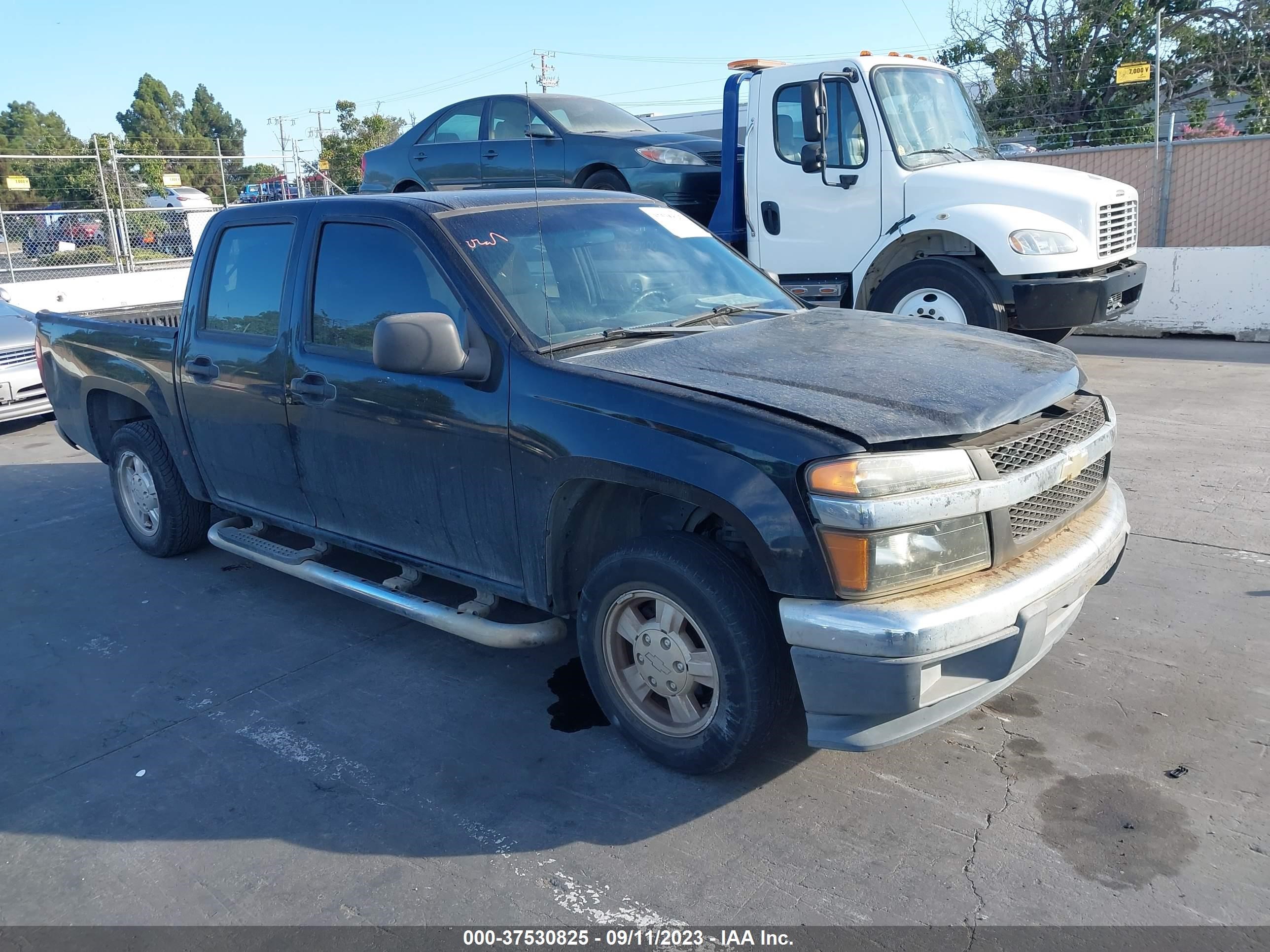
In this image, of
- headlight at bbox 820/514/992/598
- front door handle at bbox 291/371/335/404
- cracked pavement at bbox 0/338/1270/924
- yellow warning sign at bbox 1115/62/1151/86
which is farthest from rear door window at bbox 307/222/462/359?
yellow warning sign at bbox 1115/62/1151/86

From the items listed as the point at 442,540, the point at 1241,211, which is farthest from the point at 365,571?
the point at 1241,211

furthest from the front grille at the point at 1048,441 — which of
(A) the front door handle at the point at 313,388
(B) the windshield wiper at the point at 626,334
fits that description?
(A) the front door handle at the point at 313,388

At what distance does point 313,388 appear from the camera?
433cm

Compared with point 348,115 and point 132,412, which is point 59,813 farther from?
point 348,115

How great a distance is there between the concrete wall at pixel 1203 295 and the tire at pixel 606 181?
5946 mm

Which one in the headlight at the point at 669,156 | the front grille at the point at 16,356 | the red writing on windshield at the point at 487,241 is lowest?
the front grille at the point at 16,356

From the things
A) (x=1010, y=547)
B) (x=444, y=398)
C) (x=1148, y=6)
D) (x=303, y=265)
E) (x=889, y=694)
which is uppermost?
(x=1148, y=6)

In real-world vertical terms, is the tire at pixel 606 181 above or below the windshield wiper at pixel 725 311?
above

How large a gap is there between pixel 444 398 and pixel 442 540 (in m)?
0.57

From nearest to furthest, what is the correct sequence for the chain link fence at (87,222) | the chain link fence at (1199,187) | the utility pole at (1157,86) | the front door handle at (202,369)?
the front door handle at (202,369), the utility pole at (1157,86), the chain link fence at (1199,187), the chain link fence at (87,222)

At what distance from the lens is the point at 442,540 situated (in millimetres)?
4012

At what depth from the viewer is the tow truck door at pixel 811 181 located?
8.63m

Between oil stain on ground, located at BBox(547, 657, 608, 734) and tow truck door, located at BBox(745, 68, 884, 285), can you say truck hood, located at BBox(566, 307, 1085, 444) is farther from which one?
tow truck door, located at BBox(745, 68, 884, 285)

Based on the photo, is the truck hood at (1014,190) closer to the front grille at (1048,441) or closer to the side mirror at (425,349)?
the front grille at (1048,441)
